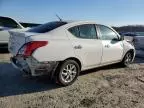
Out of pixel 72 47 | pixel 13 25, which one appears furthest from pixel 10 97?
pixel 13 25

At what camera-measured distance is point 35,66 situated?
5.15 m

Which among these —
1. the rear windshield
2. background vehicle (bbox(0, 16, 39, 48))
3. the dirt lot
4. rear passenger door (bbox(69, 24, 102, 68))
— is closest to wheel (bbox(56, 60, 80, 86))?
the dirt lot

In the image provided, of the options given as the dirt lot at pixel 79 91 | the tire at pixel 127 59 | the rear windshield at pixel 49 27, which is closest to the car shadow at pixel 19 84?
the dirt lot at pixel 79 91

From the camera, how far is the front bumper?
16.9 ft

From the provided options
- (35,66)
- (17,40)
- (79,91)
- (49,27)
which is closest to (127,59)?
(79,91)

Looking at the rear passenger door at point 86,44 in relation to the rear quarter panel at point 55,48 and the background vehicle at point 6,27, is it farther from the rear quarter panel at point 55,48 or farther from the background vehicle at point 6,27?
the background vehicle at point 6,27

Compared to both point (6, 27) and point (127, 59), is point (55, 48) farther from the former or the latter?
point (6, 27)

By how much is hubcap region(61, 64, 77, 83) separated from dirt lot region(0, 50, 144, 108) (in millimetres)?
203

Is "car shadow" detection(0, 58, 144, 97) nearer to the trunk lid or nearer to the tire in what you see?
the trunk lid

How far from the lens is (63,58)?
18.0ft

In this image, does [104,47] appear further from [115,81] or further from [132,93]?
[132,93]

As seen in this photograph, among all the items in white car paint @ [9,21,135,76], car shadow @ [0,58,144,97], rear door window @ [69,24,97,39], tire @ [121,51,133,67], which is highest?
rear door window @ [69,24,97,39]

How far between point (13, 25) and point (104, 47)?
209 inches

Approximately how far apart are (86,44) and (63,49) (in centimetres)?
79
